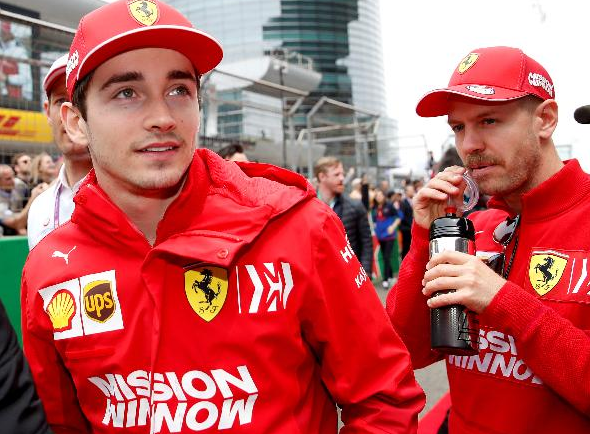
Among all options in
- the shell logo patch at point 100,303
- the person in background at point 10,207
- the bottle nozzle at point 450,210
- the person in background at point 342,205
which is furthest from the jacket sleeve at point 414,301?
the person in background at point 342,205

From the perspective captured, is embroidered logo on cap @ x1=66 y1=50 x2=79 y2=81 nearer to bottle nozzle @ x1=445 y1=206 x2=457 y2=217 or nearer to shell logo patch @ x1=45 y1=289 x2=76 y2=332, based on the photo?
shell logo patch @ x1=45 y1=289 x2=76 y2=332

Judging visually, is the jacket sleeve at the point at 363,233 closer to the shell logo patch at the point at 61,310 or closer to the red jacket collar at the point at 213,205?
the red jacket collar at the point at 213,205

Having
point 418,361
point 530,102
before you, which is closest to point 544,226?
point 530,102

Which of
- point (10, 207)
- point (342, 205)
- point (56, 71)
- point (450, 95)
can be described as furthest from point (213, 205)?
point (342, 205)

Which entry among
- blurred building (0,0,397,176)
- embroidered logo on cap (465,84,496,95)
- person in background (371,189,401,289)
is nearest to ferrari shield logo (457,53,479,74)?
embroidered logo on cap (465,84,496,95)

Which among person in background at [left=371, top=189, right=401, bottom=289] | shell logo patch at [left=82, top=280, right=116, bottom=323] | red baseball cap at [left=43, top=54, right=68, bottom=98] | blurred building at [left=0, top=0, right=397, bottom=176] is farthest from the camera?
person in background at [left=371, top=189, right=401, bottom=289]

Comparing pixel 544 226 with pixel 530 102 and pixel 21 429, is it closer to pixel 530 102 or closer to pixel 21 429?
pixel 530 102

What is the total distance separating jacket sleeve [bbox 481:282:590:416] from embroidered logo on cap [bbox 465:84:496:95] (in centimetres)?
60

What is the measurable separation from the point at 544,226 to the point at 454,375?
22.7 inches

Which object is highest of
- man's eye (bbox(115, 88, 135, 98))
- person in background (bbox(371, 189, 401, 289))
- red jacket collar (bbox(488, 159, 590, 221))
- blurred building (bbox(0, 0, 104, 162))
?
blurred building (bbox(0, 0, 104, 162))

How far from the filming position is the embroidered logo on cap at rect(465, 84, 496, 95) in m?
1.83

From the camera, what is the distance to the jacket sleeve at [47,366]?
5.32 feet

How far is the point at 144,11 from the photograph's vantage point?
1.54m

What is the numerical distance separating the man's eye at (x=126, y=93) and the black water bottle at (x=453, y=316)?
3.03 feet
